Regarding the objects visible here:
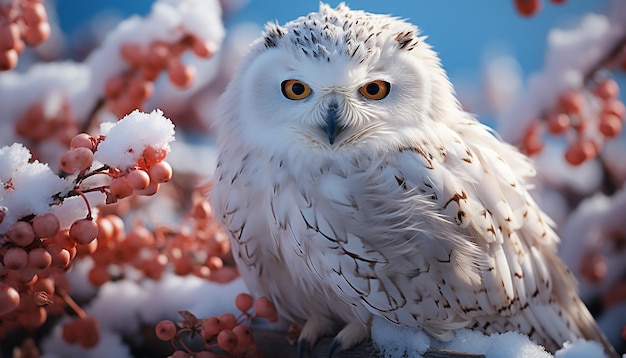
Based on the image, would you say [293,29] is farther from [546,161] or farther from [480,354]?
[546,161]

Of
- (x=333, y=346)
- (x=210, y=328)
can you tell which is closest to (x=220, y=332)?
(x=210, y=328)

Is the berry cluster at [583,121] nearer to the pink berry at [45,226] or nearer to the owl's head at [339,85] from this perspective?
the owl's head at [339,85]

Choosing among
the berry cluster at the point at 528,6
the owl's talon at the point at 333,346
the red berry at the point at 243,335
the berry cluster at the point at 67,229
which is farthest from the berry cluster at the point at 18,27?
the berry cluster at the point at 528,6

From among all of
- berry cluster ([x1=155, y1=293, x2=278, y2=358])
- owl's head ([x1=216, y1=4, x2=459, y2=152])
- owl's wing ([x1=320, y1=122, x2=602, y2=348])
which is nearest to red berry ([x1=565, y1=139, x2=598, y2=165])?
owl's wing ([x1=320, y1=122, x2=602, y2=348])

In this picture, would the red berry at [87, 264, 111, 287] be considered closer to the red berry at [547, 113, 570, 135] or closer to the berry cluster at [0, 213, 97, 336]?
the berry cluster at [0, 213, 97, 336]

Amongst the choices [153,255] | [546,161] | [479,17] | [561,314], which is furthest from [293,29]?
[546,161]
